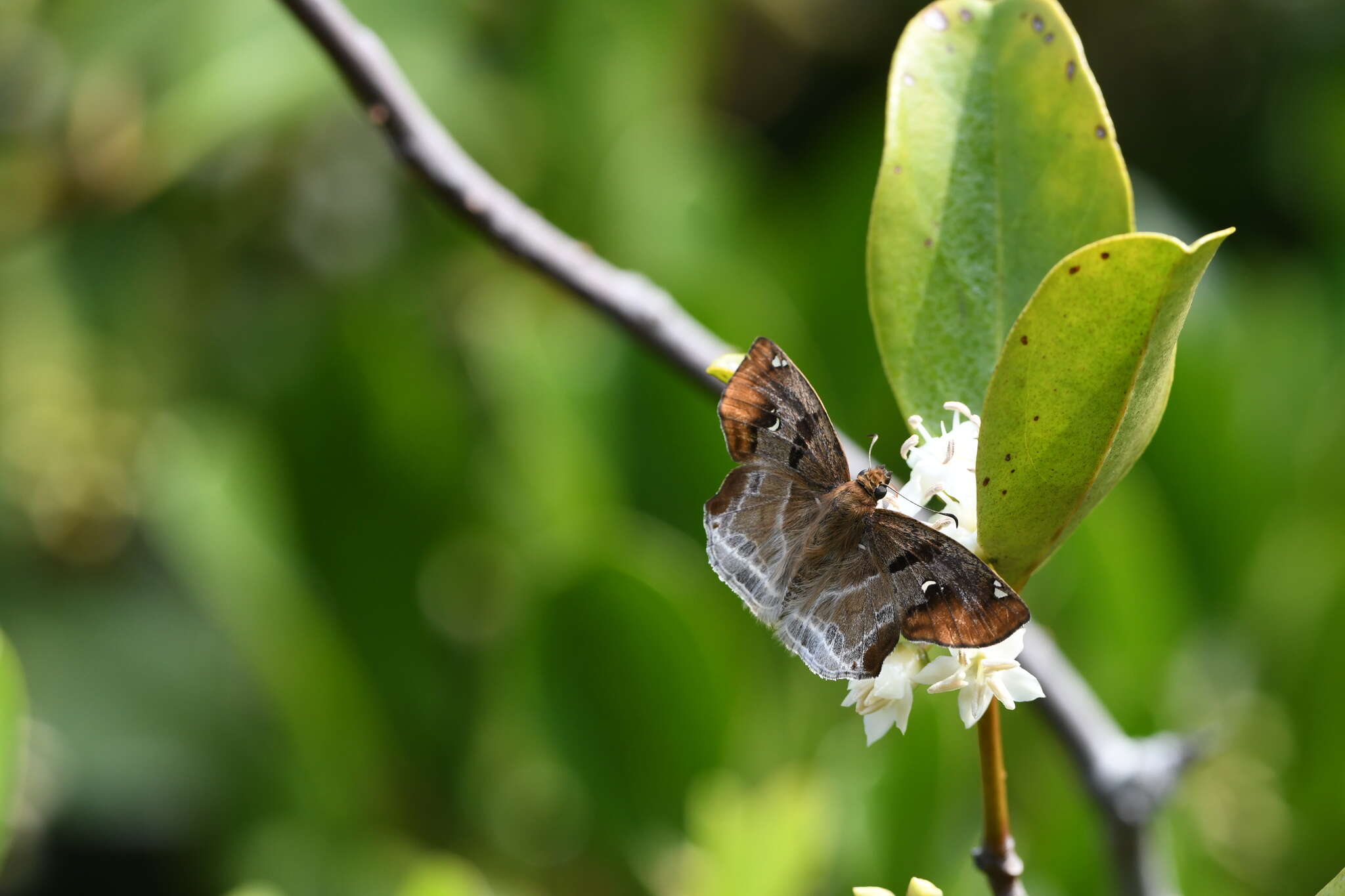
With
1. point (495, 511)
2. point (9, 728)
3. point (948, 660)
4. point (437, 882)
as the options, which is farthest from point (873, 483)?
point (495, 511)

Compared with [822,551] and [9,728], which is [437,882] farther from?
[822,551]

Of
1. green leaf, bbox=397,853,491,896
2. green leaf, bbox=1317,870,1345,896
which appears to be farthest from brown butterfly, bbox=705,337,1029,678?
green leaf, bbox=397,853,491,896

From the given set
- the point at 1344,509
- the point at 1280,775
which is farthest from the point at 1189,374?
the point at 1280,775

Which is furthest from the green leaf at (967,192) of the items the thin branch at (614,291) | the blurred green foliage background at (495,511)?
the blurred green foliage background at (495,511)

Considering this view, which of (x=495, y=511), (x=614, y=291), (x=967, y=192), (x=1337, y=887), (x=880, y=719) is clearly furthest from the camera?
(x=495, y=511)

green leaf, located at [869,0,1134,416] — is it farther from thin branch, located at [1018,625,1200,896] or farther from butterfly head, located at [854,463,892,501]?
thin branch, located at [1018,625,1200,896]

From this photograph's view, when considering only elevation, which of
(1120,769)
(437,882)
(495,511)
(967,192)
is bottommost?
(495,511)

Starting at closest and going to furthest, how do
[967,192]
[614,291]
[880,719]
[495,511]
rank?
[880,719] → [967,192] → [614,291] → [495,511]
